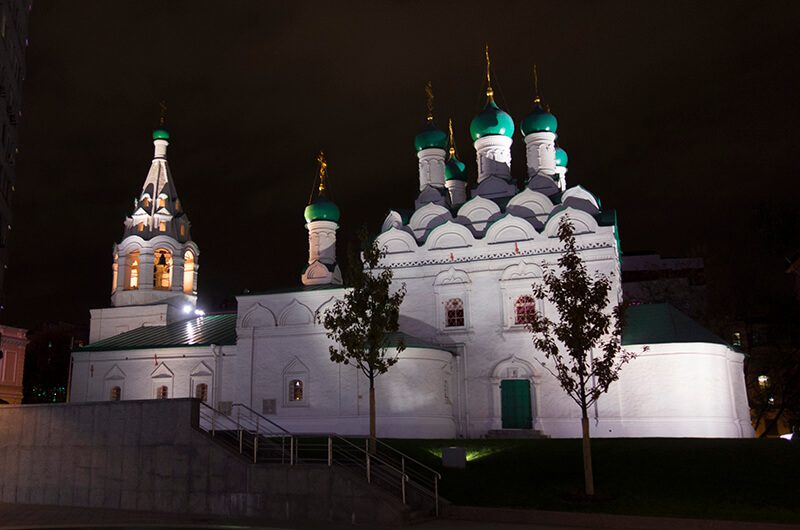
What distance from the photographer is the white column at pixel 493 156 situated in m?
27.1

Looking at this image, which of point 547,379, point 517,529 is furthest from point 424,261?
point 517,529

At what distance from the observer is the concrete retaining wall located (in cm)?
1279

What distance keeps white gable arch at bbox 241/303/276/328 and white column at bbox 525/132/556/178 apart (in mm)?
10253

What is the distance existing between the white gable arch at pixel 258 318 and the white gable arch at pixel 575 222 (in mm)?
9094

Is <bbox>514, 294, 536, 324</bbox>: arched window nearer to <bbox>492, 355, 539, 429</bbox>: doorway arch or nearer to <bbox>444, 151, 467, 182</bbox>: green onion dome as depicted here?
<bbox>492, 355, 539, 429</bbox>: doorway arch

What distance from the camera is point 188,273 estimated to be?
31.4m

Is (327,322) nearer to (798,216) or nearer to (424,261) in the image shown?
(424,261)

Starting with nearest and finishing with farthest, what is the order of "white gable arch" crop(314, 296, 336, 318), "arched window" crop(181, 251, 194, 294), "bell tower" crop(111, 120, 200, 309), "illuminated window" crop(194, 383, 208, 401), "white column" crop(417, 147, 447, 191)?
"white gable arch" crop(314, 296, 336, 318)
"illuminated window" crop(194, 383, 208, 401)
"white column" crop(417, 147, 447, 191)
"bell tower" crop(111, 120, 200, 309)
"arched window" crop(181, 251, 194, 294)

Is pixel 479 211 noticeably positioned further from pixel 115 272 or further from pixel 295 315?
pixel 115 272

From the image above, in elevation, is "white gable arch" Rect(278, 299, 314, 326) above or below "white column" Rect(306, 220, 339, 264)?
below

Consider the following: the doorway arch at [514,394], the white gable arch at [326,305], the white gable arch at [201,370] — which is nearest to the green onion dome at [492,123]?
the white gable arch at [326,305]

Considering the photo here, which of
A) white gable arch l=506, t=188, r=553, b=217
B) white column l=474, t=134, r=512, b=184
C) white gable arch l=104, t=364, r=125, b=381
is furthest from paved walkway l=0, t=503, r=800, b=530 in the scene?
white column l=474, t=134, r=512, b=184

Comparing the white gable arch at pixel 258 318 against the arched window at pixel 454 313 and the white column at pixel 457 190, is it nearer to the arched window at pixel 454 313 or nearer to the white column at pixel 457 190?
the arched window at pixel 454 313

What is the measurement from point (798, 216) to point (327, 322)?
9665 millimetres
